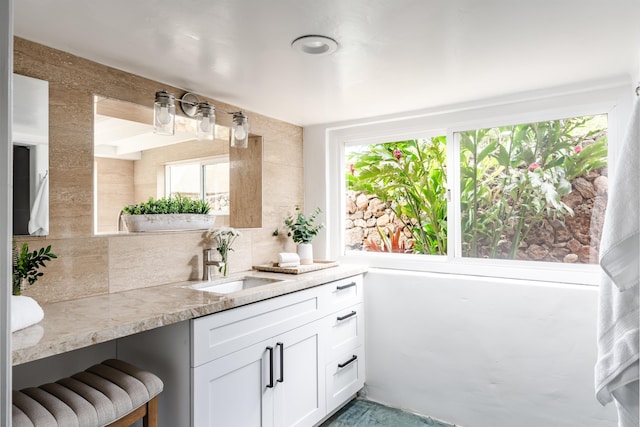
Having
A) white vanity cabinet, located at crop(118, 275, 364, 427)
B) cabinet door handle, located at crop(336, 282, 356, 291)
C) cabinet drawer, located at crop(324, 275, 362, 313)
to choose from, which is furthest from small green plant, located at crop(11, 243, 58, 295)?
cabinet door handle, located at crop(336, 282, 356, 291)

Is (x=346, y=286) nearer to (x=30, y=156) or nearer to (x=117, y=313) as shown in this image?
(x=117, y=313)

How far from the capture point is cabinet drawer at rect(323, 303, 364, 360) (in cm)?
249

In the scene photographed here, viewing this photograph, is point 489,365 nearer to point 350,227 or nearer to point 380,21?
point 350,227

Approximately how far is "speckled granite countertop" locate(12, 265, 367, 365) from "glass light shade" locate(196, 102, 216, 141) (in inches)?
33.6

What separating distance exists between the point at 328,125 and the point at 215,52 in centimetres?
149

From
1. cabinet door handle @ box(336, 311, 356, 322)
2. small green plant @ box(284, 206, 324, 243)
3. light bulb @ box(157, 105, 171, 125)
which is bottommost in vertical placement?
cabinet door handle @ box(336, 311, 356, 322)

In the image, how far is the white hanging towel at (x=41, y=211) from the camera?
64.4 inches

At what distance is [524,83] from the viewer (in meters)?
2.22

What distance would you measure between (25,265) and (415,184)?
92.7 inches

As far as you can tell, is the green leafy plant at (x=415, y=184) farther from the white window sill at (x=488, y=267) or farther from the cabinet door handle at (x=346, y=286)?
the cabinet door handle at (x=346, y=286)

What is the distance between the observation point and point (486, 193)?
8.67ft

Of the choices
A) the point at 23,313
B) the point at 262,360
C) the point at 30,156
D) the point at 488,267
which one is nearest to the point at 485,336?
the point at 488,267

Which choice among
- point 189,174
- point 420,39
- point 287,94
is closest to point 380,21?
point 420,39

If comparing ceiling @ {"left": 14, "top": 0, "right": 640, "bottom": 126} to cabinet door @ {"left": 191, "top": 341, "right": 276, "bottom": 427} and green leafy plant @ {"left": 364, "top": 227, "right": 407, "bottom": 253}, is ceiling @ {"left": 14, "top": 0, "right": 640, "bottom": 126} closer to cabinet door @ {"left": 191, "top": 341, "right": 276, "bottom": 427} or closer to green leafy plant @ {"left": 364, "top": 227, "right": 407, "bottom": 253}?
green leafy plant @ {"left": 364, "top": 227, "right": 407, "bottom": 253}
